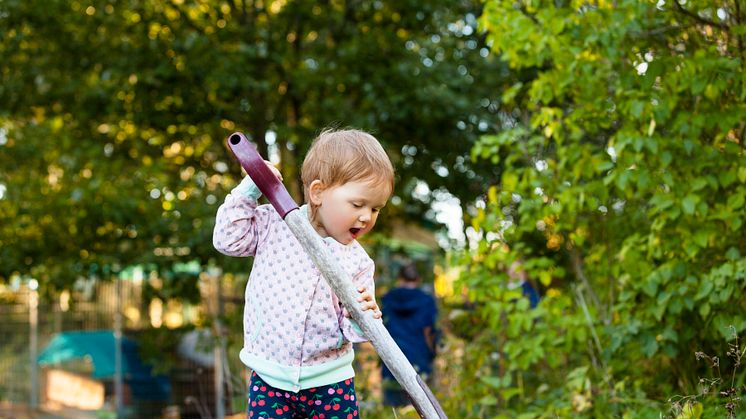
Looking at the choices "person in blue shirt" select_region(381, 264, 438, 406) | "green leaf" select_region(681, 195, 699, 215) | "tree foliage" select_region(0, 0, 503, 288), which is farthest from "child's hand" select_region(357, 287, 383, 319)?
"tree foliage" select_region(0, 0, 503, 288)

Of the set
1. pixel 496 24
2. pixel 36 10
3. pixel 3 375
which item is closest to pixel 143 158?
pixel 36 10

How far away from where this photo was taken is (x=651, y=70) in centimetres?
413

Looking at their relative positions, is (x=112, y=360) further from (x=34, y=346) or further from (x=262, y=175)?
(x=262, y=175)

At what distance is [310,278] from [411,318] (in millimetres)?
4349

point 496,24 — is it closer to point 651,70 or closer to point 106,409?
point 651,70

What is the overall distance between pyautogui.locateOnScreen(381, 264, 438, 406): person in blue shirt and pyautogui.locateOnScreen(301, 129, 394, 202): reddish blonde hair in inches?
165

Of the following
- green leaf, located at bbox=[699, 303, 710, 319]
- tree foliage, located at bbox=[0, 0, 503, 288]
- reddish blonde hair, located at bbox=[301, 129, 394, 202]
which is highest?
tree foliage, located at bbox=[0, 0, 503, 288]

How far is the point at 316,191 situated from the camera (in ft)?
9.02

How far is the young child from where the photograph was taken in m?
2.70

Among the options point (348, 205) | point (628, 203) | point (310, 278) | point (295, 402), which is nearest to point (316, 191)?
point (348, 205)

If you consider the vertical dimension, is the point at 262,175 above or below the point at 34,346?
above

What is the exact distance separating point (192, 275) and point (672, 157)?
4.62 metres

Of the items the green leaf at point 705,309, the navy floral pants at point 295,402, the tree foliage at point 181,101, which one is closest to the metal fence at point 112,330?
the tree foliage at point 181,101

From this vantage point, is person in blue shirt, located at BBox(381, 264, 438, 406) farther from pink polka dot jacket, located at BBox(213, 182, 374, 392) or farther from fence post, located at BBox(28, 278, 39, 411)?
fence post, located at BBox(28, 278, 39, 411)
